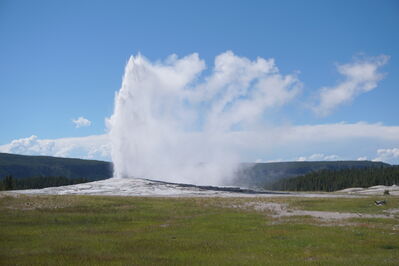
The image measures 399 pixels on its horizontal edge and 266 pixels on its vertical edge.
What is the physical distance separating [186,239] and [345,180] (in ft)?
486

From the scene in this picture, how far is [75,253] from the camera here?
17.7 metres

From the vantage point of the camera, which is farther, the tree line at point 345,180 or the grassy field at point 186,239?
the tree line at point 345,180

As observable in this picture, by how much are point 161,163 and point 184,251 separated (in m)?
114

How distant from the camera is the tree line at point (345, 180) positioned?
144 metres

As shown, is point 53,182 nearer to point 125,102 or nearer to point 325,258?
point 125,102

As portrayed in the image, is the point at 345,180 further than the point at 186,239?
Yes

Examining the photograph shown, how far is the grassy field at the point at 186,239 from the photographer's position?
54.5 ft

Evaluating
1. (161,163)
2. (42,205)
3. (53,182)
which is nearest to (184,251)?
(42,205)

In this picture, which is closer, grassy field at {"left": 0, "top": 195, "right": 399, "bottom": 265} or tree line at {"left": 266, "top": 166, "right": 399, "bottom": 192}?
grassy field at {"left": 0, "top": 195, "right": 399, "bottom": 265}

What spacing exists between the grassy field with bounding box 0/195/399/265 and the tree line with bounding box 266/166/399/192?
126015 mm

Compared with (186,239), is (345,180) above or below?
above

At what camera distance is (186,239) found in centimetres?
2203

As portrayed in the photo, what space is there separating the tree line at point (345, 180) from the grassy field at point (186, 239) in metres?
126

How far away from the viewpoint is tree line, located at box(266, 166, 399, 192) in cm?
14400
